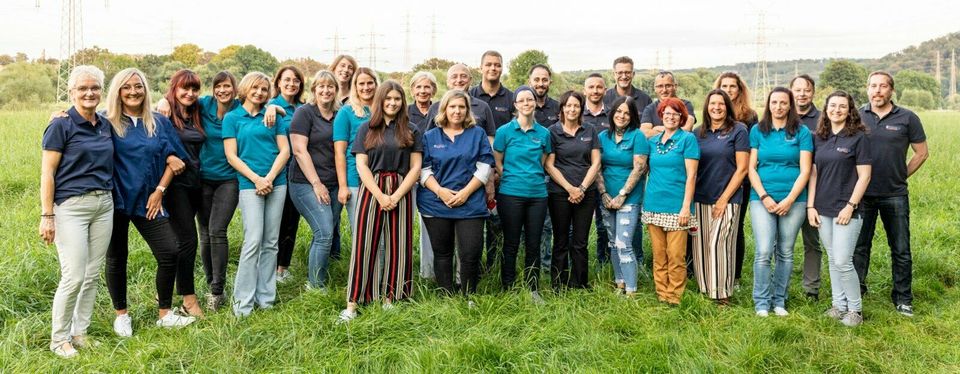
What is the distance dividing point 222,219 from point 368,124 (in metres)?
1.35

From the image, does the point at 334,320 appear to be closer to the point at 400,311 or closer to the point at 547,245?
the point at 400,311

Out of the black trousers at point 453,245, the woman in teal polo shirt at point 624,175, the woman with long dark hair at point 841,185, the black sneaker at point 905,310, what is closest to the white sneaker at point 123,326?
the black trousers at point 453,245

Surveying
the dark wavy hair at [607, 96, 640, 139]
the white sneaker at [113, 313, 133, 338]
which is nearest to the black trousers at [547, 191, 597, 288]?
the dark wavy hair at [607, 96, 640, 139]

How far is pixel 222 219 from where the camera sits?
193 inches

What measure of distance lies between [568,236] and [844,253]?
2.11 metres

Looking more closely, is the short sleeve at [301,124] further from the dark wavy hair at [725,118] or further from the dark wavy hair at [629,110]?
the dark wavy hair at [725,118]

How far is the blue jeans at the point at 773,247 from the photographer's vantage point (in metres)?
5.00

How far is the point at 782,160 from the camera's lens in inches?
195

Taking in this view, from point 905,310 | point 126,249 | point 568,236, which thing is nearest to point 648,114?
point 568,236

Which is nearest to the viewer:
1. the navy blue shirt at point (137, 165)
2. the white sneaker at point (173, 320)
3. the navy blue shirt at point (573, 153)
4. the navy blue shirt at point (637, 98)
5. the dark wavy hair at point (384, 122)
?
the navy blue shirt at point (137, 165)

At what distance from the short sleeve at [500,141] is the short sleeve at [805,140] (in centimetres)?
227

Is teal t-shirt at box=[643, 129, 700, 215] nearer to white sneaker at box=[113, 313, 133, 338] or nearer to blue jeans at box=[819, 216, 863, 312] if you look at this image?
blue jeans at box=[819, 216, 863, 312]

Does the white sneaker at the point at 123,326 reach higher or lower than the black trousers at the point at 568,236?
lower

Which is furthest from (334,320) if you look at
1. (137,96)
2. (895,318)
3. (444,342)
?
(895,318)
